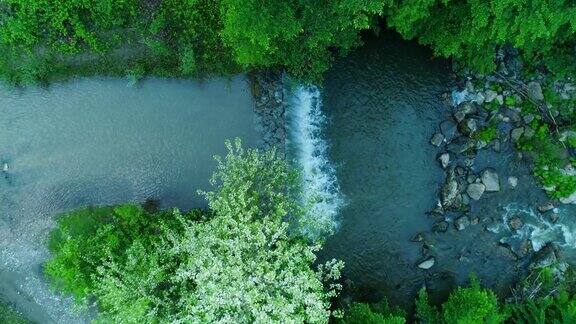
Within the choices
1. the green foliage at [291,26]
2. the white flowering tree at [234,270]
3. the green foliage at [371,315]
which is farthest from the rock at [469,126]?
the white flowering tree at [234,270]

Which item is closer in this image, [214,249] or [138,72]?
[214,249]

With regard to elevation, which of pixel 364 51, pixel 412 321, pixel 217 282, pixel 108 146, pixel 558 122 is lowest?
pixel 412 321

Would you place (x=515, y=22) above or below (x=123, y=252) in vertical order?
above

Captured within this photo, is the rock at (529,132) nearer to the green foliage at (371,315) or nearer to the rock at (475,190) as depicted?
the rock at (475,190)

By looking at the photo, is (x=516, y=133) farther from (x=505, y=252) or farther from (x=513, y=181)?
(x=505, y=252)

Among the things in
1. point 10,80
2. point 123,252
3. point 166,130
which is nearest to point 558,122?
point 166,130

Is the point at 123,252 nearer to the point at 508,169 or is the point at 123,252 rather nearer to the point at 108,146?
the point at 108,146

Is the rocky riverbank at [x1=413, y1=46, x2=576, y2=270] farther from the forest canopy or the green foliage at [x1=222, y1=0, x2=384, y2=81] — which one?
the green foliage at [x1=222, y1=0, x2=384, y2=81]
